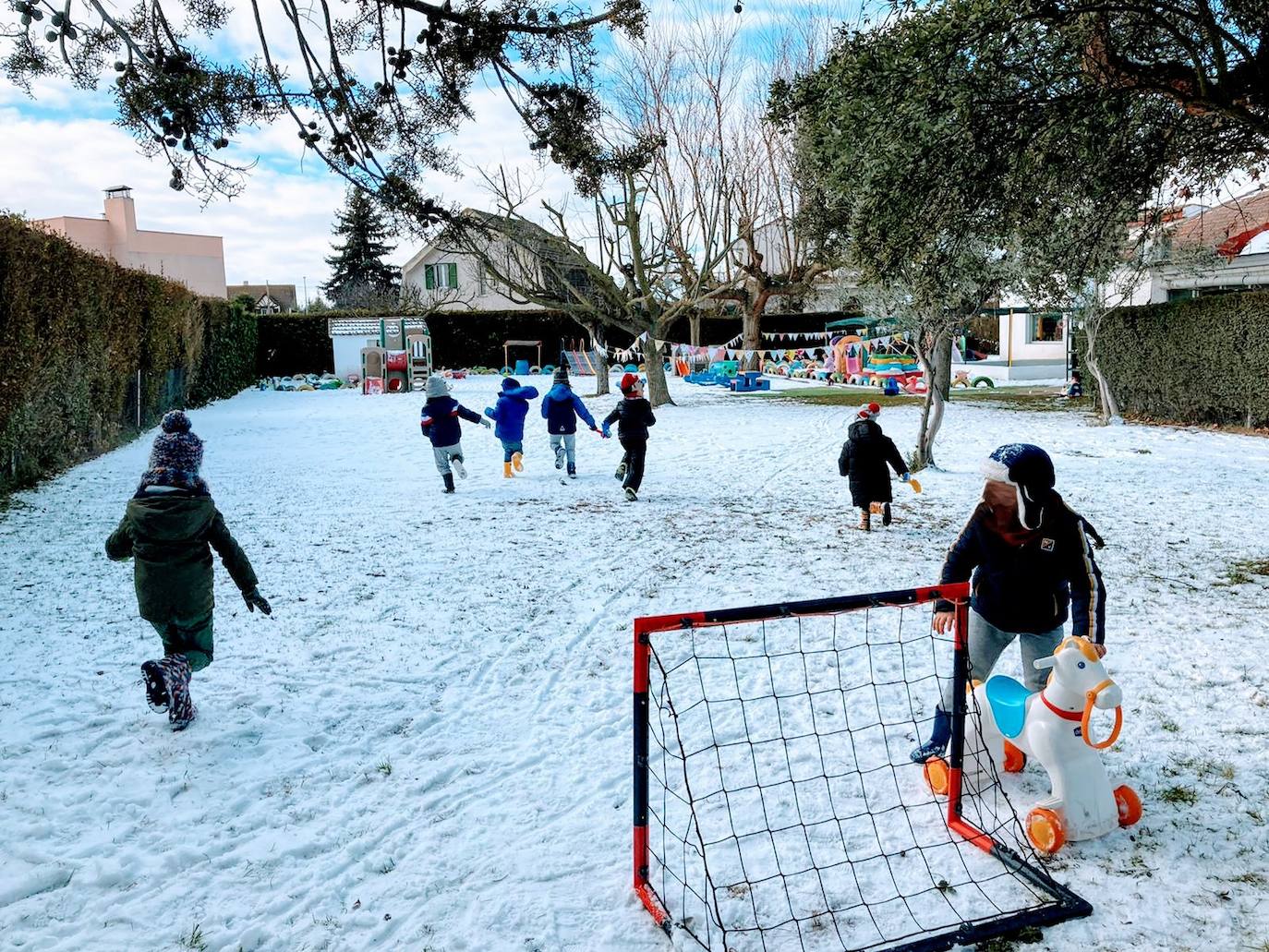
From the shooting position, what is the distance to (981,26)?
620cm

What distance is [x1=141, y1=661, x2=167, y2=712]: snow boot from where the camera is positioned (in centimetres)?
462

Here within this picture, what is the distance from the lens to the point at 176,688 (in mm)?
4684

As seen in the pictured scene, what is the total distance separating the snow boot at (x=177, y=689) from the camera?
4.65m

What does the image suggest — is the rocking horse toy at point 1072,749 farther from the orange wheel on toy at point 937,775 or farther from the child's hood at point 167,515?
the child's hood at point 167,515

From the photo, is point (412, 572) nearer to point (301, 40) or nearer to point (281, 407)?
point (301, 40)

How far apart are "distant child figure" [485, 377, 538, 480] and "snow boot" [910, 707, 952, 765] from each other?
334 inches

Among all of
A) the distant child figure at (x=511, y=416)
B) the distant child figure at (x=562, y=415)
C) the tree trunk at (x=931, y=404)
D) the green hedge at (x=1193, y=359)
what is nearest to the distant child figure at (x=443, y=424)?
the distant child figure at (x=511, y=416)

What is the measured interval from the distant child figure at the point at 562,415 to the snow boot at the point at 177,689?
733 centimetres

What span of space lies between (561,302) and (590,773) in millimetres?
20926

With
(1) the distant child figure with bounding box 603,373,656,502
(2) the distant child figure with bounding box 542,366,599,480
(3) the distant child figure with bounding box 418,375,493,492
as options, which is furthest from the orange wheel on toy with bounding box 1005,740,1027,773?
(3) the distant child figure with bounding box 418,375,493,492

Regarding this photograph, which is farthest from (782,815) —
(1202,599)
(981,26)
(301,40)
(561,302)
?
(561,302)

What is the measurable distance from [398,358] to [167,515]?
2449 cm

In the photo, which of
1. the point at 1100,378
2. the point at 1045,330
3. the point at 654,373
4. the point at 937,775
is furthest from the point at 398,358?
the point at 937,775

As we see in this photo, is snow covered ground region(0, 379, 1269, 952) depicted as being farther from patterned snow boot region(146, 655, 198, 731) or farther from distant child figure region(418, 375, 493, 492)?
distant child figure region(418, 375, 493, 492)
